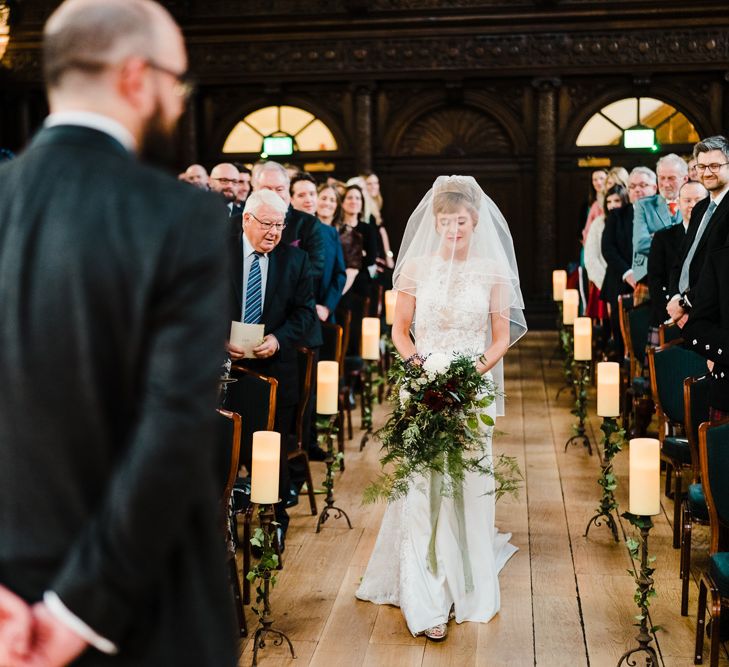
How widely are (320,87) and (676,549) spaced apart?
32.3 feet

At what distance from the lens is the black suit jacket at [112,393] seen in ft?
4.98

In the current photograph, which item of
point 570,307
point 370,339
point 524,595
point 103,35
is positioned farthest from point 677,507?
point 103,35

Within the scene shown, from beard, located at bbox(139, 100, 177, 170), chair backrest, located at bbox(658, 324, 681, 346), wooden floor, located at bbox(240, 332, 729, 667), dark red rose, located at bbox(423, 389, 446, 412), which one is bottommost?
wooden floor, located at bbox(240, 332, 729, 667)

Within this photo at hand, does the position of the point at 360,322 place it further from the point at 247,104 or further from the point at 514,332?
the point at 247,104

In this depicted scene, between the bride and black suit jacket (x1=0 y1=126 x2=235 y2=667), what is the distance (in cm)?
311

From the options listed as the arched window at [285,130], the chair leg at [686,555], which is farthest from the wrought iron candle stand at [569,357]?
the arched window at [285,130]

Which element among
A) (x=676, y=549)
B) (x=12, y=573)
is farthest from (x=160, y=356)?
(x=676, y=549)

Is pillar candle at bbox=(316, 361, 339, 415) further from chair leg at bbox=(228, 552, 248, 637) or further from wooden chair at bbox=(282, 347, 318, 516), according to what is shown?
chair leg at bbox=(228, 552, 248, 637)

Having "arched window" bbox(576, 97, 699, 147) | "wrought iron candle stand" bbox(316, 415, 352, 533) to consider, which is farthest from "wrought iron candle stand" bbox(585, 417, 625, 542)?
"arched window" bbox(576, 97, 699, 147)

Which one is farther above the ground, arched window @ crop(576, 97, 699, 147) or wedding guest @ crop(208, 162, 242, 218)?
arched window @ crop(576, 97, 699, 147)

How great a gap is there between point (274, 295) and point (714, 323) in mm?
2260

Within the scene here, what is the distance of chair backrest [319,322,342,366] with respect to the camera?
24.2 feet

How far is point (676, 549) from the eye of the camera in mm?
5590

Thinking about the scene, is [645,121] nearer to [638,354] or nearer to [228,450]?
[638,354]
